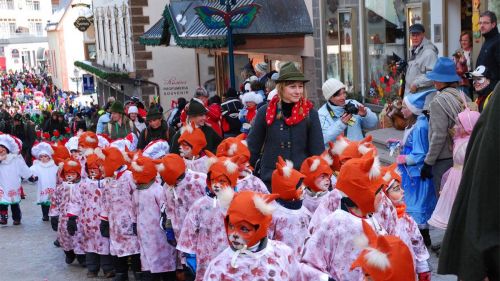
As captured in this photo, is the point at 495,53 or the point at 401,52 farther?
the point at 401,52

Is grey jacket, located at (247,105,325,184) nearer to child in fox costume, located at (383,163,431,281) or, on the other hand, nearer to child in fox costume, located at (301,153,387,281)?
child in fox costume, located at (383,163,431,281)

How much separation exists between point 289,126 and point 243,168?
1.70 ft

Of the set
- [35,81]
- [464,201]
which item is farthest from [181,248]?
[35,81]

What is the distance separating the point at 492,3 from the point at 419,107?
3364mm

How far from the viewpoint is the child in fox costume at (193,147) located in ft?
25.1

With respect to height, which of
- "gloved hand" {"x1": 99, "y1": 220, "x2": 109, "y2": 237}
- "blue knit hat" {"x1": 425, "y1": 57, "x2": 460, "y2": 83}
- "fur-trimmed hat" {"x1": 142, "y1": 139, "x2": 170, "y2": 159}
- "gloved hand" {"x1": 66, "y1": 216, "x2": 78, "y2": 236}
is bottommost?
"gloved hand" {"x1": 66, "y1": 216, "x2": 78, "y2": 236}

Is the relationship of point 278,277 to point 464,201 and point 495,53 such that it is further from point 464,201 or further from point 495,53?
point 495,53

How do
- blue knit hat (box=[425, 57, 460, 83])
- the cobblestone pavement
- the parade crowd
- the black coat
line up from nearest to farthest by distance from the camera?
the black coat < the parade crowd < blue knit hat (box=[425, 57, 460, 83]) < the cobblestone pavement

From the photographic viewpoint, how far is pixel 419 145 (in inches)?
289

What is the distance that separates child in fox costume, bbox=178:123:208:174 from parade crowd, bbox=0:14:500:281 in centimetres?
1

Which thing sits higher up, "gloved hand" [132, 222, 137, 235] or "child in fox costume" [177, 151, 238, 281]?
"child in fox costume" [177, 151, 238, 281]

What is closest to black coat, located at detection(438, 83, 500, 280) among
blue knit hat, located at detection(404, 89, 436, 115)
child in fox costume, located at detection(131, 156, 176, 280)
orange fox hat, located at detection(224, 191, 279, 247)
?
orange fox hat, located at detection(224, 191, 279, 247)

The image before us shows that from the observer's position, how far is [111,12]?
3212cm

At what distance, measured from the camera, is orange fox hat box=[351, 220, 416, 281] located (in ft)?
11.8
